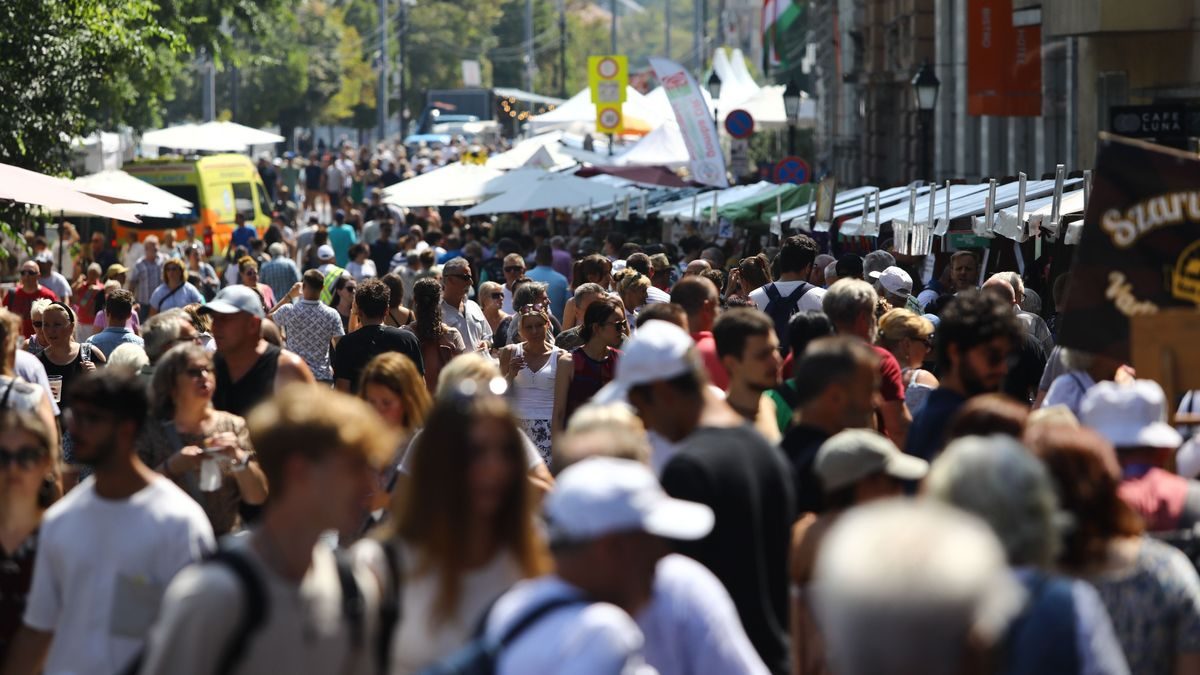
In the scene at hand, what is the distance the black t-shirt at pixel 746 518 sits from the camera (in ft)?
17.6

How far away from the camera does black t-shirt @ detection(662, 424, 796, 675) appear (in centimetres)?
538

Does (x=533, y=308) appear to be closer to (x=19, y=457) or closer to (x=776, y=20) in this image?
(x=19, y=457)

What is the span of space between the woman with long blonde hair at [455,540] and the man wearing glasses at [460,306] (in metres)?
9.23

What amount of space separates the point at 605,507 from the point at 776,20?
61.4 m

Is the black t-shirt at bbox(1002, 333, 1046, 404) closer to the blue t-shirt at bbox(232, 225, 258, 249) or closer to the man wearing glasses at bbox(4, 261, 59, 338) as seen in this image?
the man wearing glasses at bbox(4, 261, 59, 338)

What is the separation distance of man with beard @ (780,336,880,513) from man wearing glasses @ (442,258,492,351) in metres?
Answer: 7.52

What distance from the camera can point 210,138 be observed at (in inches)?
1551

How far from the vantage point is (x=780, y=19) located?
6372 cm

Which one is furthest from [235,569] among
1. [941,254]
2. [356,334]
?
[941,254]

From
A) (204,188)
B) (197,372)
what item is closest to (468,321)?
(197,372)

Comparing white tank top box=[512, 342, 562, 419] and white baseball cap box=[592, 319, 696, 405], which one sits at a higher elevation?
white baseball cap box=[592, 319, 696, 405]

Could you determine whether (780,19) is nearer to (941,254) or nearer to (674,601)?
(941,254)

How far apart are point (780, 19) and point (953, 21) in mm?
30689

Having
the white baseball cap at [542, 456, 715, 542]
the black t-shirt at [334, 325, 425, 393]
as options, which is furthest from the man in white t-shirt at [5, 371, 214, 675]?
the black t-shirt at [334, 325, 425, 393]
